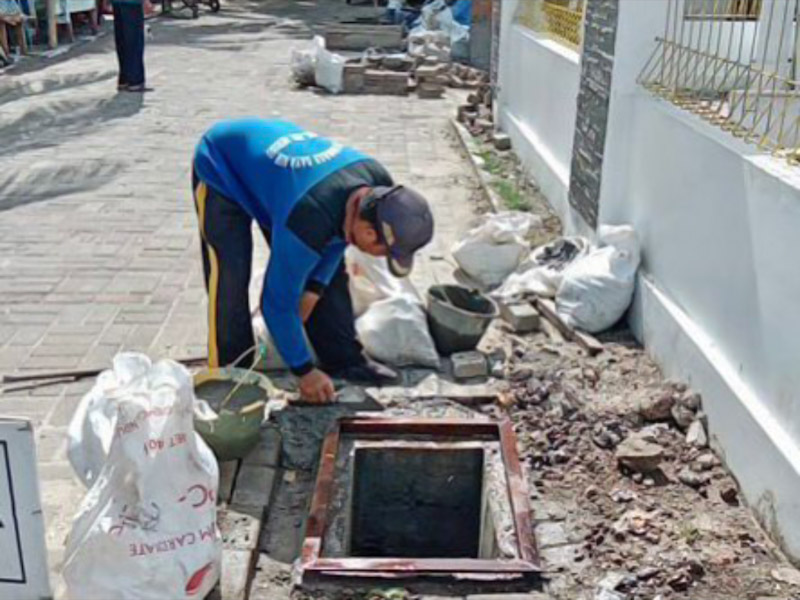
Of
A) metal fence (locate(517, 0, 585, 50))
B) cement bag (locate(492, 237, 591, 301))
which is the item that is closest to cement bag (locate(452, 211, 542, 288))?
cement bag (locate(492, 237, 591, 301))

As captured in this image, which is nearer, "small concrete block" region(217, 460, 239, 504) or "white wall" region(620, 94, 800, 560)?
"white wall" region(620, 94, 800, 560)

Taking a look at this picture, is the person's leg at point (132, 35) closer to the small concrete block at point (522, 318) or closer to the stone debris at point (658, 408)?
the small concrete block at point (522, 318)

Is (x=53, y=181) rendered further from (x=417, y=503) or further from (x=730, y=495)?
(x=730, y=495)

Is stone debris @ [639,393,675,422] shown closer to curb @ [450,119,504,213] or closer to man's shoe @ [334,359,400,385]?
man's shoe @ [334,359,400,385]

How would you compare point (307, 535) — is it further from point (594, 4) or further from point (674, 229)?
point (594, 4)

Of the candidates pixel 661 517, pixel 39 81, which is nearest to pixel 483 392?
pixel 661 517

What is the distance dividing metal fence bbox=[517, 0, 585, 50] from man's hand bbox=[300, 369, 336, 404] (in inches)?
149

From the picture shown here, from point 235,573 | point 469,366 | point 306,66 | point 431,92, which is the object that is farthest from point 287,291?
point 306,66

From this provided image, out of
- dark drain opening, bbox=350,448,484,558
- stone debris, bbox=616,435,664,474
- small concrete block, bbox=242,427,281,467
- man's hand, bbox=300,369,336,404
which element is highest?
man's hand, bbox=300,369,336,404

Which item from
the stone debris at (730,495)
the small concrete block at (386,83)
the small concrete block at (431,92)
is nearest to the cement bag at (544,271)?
the stone debris at (730,495)

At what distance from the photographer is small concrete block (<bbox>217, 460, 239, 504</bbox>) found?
11.8 feet

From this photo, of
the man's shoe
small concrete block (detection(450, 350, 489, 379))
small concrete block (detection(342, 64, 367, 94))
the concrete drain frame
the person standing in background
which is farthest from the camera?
small concrete block (detection(342, 64, 367, 94))

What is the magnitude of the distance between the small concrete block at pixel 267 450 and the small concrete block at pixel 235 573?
0.57m

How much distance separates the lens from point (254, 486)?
3660 mm
